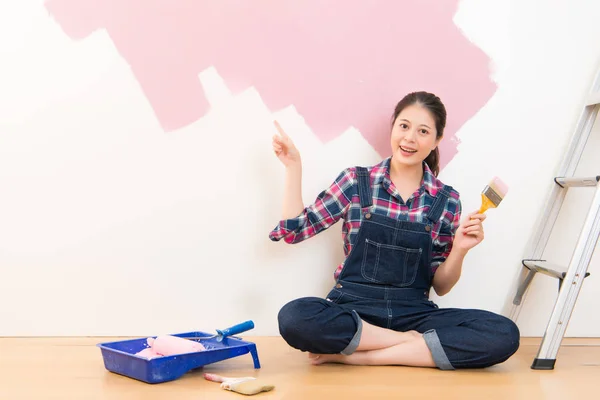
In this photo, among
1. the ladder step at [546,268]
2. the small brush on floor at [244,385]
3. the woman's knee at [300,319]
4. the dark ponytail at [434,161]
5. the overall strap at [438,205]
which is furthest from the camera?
the dark ponytail at [434,161]

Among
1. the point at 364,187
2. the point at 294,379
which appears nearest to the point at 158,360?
the point at 294,379

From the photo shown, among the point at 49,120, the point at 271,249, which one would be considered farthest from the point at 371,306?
the point at 49,120

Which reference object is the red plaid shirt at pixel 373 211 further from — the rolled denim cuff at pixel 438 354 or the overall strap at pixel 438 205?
the rolled denim cuff at pixel 438 354

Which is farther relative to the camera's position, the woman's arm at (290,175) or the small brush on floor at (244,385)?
the woman's arm at (290,175)

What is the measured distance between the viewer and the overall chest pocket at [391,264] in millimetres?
1708

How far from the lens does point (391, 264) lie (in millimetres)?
1711

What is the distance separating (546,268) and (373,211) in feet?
1.46

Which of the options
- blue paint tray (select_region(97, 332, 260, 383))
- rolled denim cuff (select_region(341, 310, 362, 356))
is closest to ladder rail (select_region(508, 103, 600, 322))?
rolled denim cuff (select_region(341, 310, 362, 356))

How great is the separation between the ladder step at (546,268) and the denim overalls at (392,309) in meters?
0.17

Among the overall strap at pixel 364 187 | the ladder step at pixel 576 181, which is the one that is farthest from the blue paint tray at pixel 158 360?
the ladder step at pixel 576 181

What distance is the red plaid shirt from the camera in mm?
1768

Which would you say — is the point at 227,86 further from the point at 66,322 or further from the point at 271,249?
the point at 66,322

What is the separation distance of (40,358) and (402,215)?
914 mm

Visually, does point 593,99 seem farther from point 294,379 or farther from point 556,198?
point 294,379
